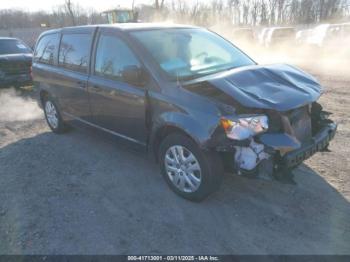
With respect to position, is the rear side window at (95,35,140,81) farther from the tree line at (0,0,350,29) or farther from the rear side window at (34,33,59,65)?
the tree line at (0,0,350,29)

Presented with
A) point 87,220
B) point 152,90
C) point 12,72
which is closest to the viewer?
point 87,220

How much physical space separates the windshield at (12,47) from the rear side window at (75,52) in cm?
679

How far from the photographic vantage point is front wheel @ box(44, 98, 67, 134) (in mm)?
6016

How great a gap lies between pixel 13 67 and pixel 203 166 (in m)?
9.06

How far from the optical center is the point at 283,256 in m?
2.81

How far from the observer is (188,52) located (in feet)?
A: 13.4

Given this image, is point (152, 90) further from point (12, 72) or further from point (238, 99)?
point (12, 72)

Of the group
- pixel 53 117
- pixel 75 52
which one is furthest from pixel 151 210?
pixel 53 117

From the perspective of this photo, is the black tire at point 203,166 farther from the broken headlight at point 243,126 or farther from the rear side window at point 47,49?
the rear side window at point 47,49

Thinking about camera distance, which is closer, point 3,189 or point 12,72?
point 3,189

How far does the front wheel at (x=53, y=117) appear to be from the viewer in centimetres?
602

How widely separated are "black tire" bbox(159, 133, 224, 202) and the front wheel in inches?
122

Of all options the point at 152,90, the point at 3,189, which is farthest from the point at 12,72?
the point at 152,90

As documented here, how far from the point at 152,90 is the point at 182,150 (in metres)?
0.77
